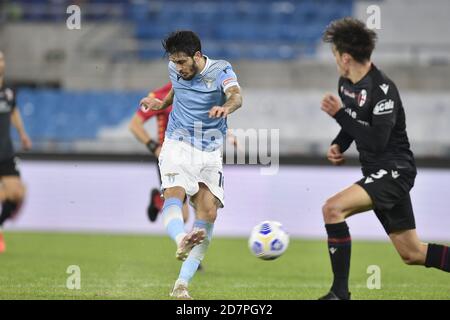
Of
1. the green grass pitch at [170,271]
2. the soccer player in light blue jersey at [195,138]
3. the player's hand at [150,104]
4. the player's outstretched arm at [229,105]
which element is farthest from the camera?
the green grass pitch at [170,271]

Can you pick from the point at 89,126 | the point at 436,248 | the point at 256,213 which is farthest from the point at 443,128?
the point at 436,248

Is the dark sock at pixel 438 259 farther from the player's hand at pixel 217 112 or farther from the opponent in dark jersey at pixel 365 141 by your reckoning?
the player's hand at pixel 217 112

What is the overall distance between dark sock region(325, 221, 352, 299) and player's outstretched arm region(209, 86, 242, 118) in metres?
1.15

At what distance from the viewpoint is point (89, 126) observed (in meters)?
18.5

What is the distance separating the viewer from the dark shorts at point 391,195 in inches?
262

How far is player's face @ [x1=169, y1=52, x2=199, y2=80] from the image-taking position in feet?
23.5

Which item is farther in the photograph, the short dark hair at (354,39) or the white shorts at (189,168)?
the white shorts at (189,168)

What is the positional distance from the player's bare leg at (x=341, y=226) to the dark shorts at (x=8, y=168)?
6.40 meters

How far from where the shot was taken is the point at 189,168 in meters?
7.34

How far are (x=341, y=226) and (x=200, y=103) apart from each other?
163cm

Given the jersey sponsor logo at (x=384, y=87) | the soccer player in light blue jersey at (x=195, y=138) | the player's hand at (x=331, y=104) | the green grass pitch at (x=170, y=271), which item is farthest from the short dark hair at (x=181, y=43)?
the green grass pitch at (x=170, y=271)

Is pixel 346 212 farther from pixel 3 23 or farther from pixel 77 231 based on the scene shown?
pixel 3 23

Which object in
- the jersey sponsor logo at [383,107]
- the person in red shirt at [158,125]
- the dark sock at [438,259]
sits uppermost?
the jersey sponsor logo at [383,107]

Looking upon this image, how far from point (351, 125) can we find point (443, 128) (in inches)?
438
